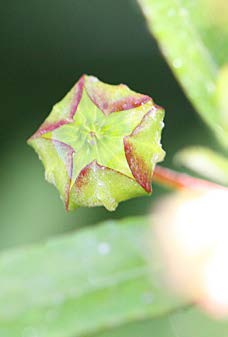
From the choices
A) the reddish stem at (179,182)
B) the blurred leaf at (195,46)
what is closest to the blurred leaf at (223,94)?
the blurred leaf at (195,46)

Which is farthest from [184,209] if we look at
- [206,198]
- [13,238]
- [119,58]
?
[119,58]

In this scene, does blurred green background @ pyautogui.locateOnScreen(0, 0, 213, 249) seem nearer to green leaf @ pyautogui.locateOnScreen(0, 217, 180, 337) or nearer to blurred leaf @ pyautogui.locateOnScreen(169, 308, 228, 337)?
blurred leaf @ pyautogui.locateOnScreen(169, 308, 228, 337)

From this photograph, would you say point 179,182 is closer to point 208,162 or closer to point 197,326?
point 208,162

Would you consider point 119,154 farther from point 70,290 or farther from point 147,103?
point 70,290

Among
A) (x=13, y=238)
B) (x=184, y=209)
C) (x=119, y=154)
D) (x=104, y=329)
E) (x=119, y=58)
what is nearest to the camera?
(x=119, y=154)

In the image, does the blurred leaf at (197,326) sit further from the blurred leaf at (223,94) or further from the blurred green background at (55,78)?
the blurred green background at (55,78)

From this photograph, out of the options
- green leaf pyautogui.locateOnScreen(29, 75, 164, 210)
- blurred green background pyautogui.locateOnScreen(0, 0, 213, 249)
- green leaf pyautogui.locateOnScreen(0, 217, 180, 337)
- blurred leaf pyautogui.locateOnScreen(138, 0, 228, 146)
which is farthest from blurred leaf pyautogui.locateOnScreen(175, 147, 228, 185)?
blurred green background pyautogui.locateOnScreen(0, 0, 213, 249)
